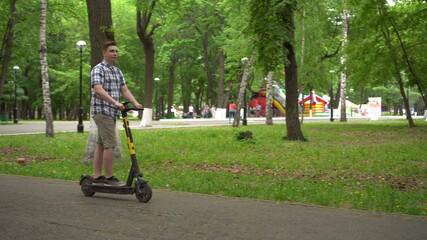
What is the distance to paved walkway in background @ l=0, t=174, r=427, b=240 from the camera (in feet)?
14.6

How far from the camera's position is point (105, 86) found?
20.8ft

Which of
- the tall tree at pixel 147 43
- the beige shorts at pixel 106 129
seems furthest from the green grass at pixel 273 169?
the tall tree at pixel 147 43

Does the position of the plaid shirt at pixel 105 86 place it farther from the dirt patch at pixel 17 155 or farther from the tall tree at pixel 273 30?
the tall tree at pixel 273 30

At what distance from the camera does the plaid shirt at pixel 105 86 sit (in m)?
6.25

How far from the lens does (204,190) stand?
7254mm

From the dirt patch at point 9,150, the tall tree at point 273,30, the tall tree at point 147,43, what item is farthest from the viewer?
the tall tree at point 147,43

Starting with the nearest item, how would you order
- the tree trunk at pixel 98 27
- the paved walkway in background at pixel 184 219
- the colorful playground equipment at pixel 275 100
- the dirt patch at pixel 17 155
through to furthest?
the paved walkway in background at pixel 184 219, the tree trunk at pixel 98 27, the dirt patch at pixel 17 155, the colorful playground equipment at pixel 275 100

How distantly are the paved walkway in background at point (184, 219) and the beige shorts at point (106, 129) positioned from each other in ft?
2.46

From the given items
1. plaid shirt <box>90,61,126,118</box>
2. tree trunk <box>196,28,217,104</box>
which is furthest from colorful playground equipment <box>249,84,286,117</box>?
plaid shirt <box>90,61,126,118</box>

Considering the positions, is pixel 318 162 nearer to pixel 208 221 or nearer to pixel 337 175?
pixel 337 175

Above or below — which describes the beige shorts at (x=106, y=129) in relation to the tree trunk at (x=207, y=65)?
below

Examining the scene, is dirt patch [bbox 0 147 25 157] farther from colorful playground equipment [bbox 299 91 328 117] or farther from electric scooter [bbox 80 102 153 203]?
colorful playground equipment [bbox 299 91 328 117]

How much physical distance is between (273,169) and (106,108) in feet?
14.7

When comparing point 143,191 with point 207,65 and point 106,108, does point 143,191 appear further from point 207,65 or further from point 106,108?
point 207,65
